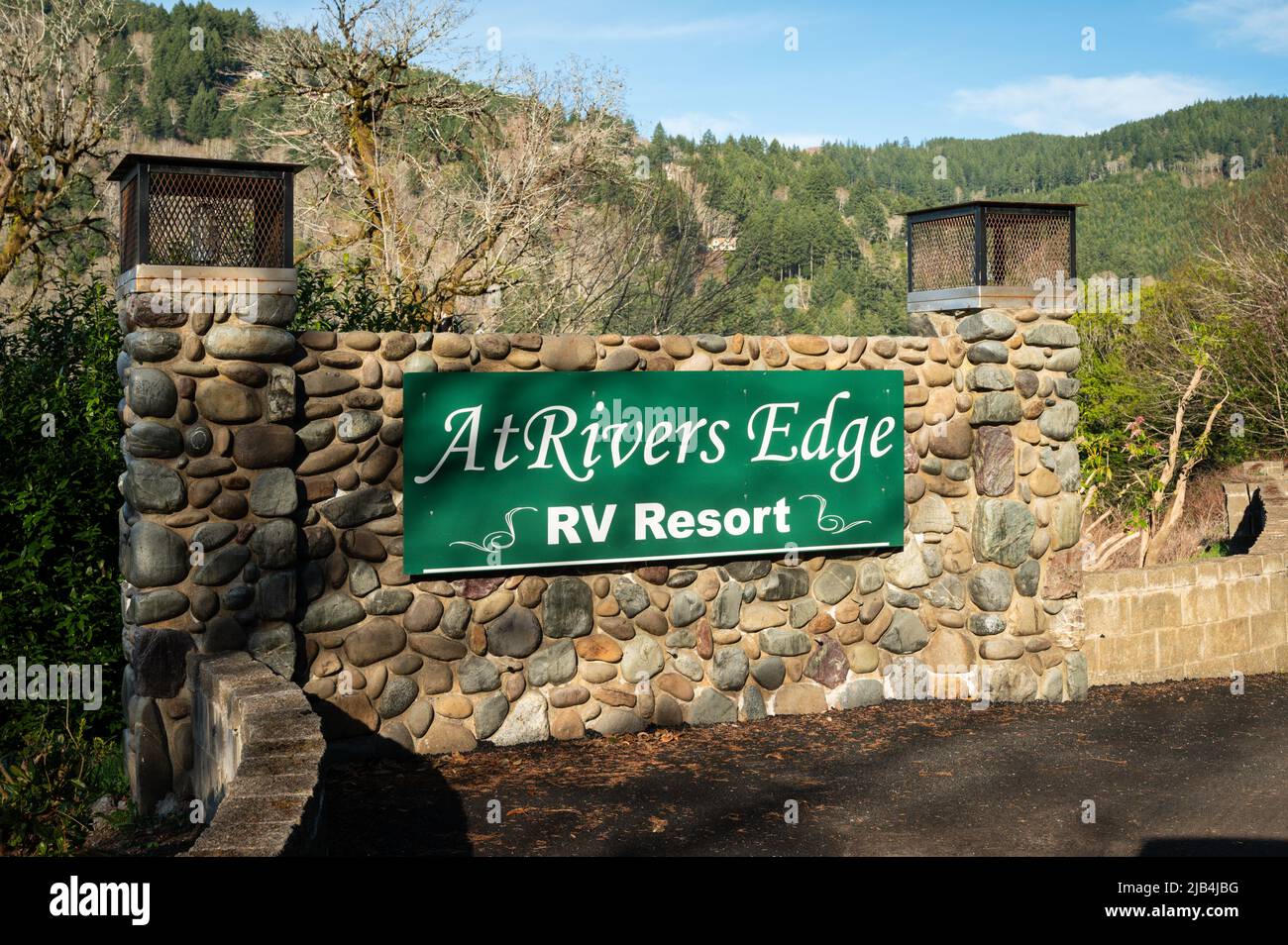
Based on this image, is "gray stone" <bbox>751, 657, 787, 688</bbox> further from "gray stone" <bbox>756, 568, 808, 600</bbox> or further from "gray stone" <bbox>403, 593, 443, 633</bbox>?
"gray stone" <bbox>403, 593, 443, 633</bbox>

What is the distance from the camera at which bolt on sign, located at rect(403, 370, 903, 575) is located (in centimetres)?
766

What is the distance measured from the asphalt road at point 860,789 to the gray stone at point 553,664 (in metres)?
0.41

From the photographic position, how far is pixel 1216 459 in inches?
731

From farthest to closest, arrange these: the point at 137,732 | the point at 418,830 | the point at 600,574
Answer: the point at 600,574 < the point at 137,732 < the point at 418,830

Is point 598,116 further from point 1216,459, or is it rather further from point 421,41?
point 1216,459

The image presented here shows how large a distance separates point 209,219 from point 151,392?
1.09 m

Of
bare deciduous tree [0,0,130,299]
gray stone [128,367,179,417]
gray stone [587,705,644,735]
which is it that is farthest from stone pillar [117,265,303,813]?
bare deciduous tree [0,0,130,299]

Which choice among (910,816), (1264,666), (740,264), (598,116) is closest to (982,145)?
(740,264)

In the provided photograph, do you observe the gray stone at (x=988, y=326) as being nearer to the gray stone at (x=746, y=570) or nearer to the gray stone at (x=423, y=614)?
the gray stone at (x=746, y=570)

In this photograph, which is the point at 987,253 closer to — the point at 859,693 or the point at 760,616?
the point at 760,616

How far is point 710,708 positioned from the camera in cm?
845

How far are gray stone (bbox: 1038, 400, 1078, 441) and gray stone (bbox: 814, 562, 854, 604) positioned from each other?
1.87m

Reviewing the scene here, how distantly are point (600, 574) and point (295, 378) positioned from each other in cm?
228

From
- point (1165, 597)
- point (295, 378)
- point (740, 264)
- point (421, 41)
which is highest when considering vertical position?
point (421, 41)
